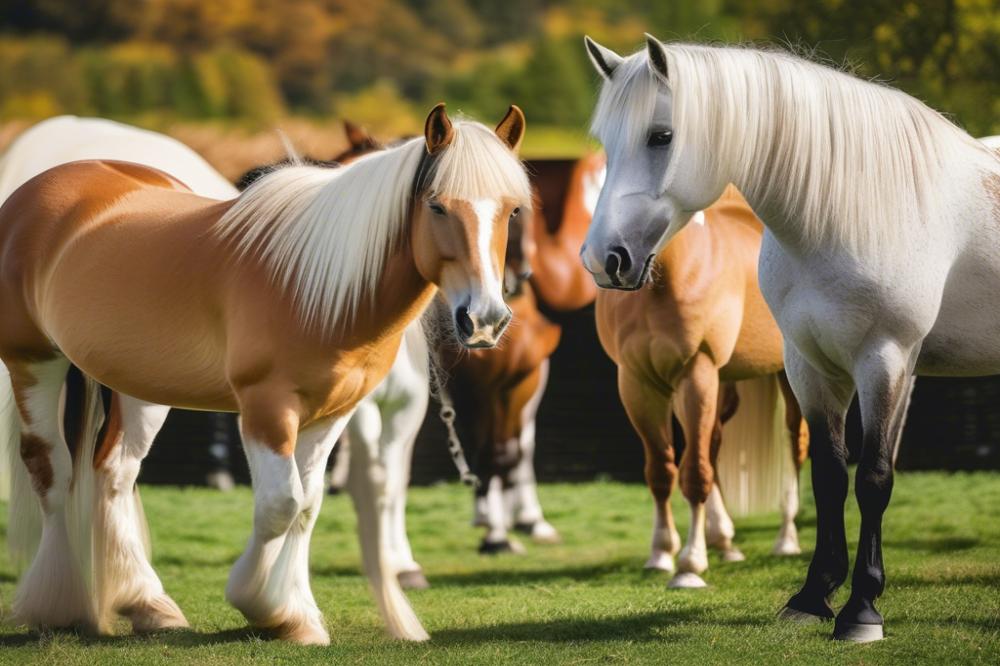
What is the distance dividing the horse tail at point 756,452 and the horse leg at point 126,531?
318 cm

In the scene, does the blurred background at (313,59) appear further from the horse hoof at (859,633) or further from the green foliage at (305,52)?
the horse hoof at (859,633)

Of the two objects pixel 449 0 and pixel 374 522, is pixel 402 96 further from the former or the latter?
pixel 374 522

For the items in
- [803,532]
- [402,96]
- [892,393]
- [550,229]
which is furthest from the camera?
[402,96]

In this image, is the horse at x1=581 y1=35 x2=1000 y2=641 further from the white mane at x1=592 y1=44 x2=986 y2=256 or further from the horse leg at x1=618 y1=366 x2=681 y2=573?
the horse leg at x1=618 y1=366 x2=681 y2=573

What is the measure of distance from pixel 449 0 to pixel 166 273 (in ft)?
70.1

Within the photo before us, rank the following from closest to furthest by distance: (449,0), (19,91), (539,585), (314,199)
A: (314,199) < (539,585) < (19,91) < (449,0)

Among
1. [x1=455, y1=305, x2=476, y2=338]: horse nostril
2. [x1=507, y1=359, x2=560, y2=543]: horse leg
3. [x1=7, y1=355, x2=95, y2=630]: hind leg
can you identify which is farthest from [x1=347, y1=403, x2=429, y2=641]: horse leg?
[x1=507, y1=359, x2=560, y2=543]: horse leg

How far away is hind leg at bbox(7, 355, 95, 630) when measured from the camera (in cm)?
480

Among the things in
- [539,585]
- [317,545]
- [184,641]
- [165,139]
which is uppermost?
[165,139]

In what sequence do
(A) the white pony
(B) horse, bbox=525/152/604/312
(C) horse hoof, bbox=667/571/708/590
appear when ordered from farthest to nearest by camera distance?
(B) horse, bbox=525/152/604/312 < (C) horse hoof, bbox=667/571/708/590 < (A) the white pony

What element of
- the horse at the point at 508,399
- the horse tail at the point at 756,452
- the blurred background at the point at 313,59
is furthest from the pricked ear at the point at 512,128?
the blurred background at the point at 313,59

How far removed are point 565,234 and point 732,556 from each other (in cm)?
371

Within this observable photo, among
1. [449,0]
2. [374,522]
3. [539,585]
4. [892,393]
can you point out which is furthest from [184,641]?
[449,0]

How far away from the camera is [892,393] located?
13.8ft
